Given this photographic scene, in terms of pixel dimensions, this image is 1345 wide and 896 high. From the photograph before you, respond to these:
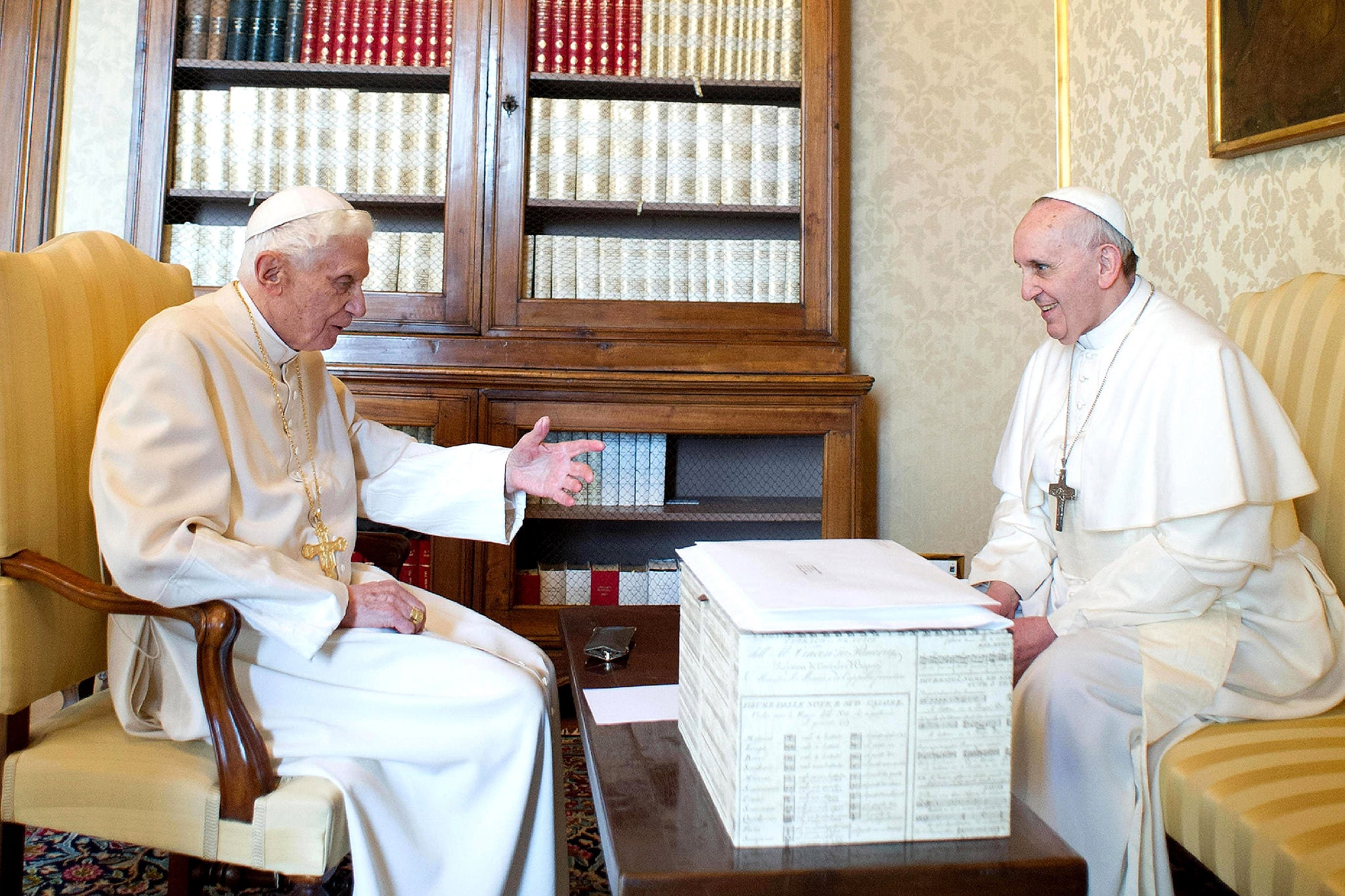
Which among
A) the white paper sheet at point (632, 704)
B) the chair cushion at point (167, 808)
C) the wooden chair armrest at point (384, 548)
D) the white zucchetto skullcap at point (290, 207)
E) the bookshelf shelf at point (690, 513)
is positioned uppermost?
the white zucchetto skullcap at point (290, 207)

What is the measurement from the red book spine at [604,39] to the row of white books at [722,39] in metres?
0.12

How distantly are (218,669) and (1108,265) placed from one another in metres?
1.94

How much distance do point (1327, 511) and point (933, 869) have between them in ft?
5.11

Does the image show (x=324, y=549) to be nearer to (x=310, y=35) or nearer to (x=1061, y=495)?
(x=1061, y=495)

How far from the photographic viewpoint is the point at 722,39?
3.61 meters

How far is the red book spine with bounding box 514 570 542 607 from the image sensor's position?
138 inches

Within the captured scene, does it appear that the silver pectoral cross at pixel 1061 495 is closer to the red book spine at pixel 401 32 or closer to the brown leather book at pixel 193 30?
the red book spine at pixel 401 32

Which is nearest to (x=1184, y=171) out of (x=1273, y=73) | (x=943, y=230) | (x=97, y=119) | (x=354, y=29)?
(x=1273, y=73)

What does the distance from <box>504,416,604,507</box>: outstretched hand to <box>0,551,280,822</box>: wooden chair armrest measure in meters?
0.84

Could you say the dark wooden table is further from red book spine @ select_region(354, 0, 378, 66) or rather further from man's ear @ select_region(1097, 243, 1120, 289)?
red book spine @ select_region(354, 0, 378, 66)

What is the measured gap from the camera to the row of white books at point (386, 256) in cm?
353

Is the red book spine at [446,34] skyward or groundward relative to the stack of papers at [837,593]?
skyward

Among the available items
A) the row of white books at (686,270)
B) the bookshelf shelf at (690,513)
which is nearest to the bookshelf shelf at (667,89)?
the row of white books at (686,270)

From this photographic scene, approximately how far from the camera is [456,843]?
177 centimetres
